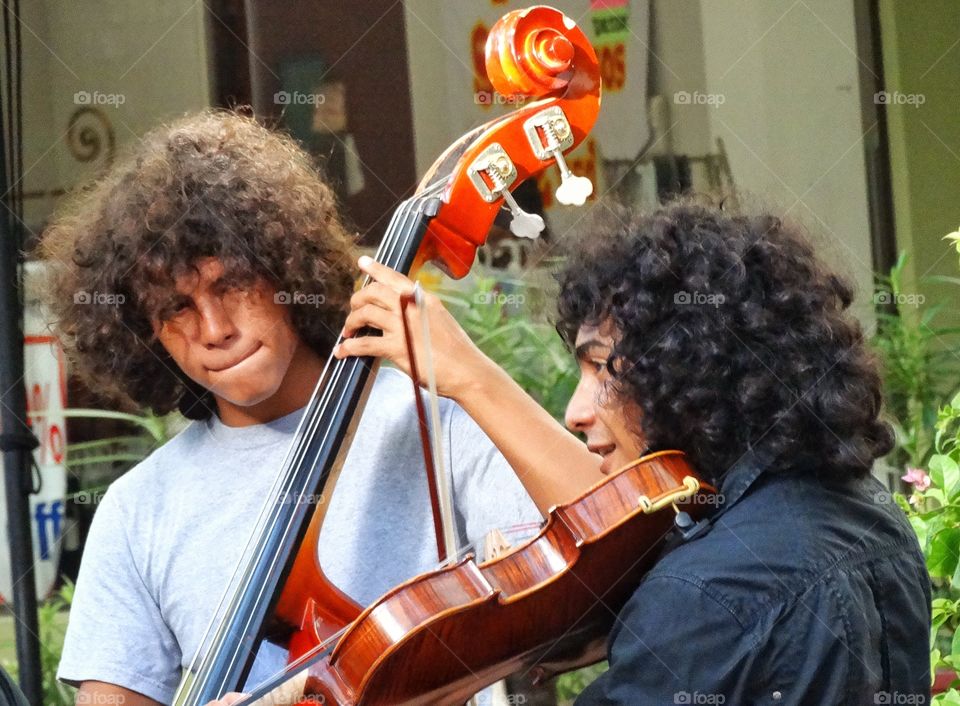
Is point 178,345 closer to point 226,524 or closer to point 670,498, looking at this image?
point 226,524

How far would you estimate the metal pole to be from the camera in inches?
105

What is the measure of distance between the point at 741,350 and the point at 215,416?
0.81m

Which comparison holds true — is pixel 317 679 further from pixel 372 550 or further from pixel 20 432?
pixel 20 432

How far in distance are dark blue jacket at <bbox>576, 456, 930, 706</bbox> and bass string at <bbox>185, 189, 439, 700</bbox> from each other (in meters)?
0.48

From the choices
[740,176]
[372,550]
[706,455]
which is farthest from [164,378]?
[740,176]

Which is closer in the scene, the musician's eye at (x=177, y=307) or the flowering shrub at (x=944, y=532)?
the musician's eye at (x=177, y=307)

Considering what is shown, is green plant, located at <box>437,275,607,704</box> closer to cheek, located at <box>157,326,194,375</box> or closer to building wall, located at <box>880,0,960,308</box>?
building wall, located at <box>880,0,960,308</box>

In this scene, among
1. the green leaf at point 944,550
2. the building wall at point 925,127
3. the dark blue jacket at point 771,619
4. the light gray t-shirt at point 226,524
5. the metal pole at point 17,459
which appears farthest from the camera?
the building wall at point 925,127

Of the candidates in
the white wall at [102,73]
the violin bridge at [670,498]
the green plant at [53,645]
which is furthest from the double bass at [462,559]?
the white wall at [102,73]

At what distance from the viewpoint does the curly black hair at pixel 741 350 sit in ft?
4.68

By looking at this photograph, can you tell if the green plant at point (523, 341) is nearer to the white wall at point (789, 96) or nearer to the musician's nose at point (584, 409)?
the white wall at point (789, 96)

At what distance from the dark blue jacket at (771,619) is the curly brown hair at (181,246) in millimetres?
729

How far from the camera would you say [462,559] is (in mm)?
1426

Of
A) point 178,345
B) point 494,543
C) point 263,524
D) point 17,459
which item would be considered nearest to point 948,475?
point 494,543
